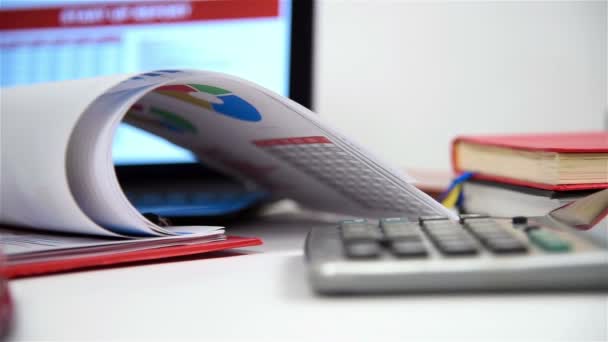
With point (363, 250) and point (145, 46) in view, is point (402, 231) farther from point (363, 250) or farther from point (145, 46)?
point (145, 46)

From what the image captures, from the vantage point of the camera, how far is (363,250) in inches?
9.3

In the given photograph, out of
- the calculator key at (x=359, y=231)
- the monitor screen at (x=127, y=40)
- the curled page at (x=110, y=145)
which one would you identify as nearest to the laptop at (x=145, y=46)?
the monitor screen at (x=127, y=40)

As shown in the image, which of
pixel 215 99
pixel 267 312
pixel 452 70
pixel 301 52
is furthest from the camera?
pixel 452 70

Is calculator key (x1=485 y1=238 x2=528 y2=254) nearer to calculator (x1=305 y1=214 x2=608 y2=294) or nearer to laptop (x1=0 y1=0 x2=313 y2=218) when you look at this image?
calculator (x1=305 y1=214 x2=608 y2=294)

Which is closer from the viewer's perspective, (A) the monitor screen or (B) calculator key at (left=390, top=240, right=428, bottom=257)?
(B) calculator key at (left=390, top=240, right=428, bottom=257)

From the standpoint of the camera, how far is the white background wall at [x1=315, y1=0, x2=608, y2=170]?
80 centimetres

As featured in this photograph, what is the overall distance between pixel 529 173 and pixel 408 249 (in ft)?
0.82

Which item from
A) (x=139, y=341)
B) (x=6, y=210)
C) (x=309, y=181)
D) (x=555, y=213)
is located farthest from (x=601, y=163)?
(x=6, y=210)

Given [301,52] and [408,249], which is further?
[301,52]

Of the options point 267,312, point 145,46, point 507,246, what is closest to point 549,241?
point 507,246

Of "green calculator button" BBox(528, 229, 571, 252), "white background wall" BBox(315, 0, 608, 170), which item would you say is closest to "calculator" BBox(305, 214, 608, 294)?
"green calculator button" BBox(528, 229, 571, 252)

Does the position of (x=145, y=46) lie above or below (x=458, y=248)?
above

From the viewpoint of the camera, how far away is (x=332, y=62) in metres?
0.84

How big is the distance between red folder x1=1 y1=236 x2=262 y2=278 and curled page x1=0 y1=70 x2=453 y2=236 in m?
0.02
